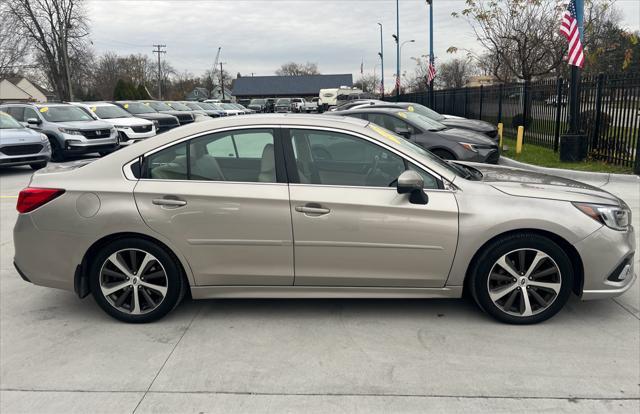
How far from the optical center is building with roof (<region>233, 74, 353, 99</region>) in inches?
3765

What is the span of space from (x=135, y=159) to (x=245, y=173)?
0.86 metres

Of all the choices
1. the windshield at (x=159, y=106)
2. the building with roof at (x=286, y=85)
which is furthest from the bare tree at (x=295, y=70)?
the windshield at (x=159, y=106)

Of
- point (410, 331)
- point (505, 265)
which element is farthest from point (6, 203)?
point (505, 265)

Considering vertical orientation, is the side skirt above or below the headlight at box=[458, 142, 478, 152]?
below

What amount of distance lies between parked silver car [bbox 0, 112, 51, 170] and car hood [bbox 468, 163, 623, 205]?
1163 centimetres

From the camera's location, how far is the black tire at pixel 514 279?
3.66 m

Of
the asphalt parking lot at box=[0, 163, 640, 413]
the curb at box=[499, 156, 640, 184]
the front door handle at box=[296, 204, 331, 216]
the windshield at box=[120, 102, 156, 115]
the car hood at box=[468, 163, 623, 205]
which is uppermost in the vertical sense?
the windshield at box=[120, 102, 156, 115]

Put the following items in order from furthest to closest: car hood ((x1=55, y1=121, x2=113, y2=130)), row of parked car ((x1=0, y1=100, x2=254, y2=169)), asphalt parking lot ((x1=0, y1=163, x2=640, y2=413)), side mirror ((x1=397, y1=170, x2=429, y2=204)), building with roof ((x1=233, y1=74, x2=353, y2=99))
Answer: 1. building with roof ((x1=233, y1=74, x2=353, y2=99))
2. car hood ((x1=55, y1=121, x2=113, y2=130))
3. row of parked car ((x1=0, y1=100, x2=254, y2=169))
4. side mirror ((x1=397, y1=170, x2=429, y2=204))
5. asphalt parking lot ((x1=0, y1=163, x2=640, y2=413))

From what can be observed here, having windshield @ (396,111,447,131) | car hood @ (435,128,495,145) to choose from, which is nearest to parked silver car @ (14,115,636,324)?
car hood @ (435,128,495,145)

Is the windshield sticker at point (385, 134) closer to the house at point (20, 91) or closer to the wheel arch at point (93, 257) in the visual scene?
the wheel arch at point (93, 257)

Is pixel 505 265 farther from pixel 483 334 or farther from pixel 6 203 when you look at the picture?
pixel 6 203

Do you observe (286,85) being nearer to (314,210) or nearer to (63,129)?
(63,129)

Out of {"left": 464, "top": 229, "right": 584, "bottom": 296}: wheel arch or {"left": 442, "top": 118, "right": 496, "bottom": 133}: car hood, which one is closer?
{"left": 464, "top": 229, "right": 584, "bottom": 296}: wheel arch

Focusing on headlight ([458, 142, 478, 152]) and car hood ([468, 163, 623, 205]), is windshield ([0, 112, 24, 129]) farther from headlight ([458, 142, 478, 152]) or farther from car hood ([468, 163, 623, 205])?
car hood ([468, 163, 623, 205])
